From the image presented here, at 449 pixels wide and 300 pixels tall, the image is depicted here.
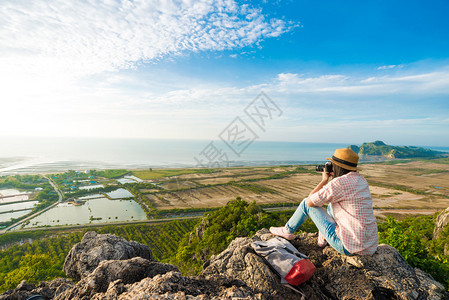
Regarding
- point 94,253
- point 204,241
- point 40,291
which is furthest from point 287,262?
point 204,241

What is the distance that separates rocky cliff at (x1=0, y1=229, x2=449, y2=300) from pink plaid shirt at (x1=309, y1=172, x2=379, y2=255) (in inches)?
12.0

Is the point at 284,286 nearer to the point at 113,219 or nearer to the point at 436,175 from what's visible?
Answer: the point at 113,219

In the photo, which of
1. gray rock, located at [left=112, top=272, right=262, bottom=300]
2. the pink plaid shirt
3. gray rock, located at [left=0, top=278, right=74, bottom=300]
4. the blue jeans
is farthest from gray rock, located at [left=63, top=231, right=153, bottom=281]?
the pink plaid shirt

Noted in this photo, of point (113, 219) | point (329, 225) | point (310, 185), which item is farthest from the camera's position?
point (310, 185)

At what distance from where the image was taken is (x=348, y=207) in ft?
9.12

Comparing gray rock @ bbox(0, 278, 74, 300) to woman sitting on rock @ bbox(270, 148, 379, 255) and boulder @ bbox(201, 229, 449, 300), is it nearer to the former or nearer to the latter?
boulder @ bbox(201, 229, 449, 300)

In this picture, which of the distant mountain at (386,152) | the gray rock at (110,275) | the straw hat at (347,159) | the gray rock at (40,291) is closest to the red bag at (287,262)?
the straw hat at (347,159)

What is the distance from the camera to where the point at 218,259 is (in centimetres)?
346

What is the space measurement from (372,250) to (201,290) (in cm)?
237

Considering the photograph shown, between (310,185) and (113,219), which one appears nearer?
(113,219)

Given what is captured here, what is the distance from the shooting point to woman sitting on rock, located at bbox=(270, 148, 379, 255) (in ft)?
8.86

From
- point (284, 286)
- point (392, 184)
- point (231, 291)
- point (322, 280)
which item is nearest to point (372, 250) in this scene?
point (322, 280)

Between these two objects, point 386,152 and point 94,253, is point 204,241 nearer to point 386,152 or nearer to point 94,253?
point 94,253

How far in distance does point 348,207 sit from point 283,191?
4937 cm
